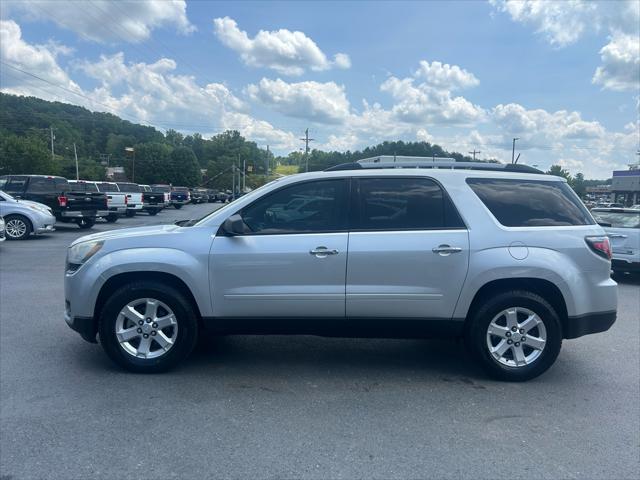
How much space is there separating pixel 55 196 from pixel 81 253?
15.2 meters

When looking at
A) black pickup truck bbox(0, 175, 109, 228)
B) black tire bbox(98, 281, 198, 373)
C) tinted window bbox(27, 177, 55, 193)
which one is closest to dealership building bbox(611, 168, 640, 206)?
black pickup truck bbox(0, 175, 109, 228)

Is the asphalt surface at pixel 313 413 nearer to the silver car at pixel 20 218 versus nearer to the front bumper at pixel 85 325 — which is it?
the front bumper at pixel 85 325

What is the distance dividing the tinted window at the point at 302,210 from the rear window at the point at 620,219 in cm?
788

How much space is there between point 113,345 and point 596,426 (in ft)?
13.1

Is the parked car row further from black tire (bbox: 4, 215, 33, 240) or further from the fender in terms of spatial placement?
the fender

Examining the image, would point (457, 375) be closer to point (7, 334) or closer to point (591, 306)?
point (591, 306)

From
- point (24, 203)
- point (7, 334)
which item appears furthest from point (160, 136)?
point (7, 334)

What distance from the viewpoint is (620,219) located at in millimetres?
10516

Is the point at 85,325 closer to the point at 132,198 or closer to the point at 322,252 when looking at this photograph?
the point at 322,252

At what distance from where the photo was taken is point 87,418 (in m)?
3.82

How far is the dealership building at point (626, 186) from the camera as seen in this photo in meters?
60.9

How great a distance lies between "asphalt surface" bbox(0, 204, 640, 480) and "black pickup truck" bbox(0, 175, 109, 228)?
13541 mm

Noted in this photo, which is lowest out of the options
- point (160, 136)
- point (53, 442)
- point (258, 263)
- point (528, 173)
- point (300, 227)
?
point (53, 442)

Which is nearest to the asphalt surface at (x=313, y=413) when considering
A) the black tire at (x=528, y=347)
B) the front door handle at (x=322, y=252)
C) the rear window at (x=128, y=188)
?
the black tire at (x=528, y=347)
